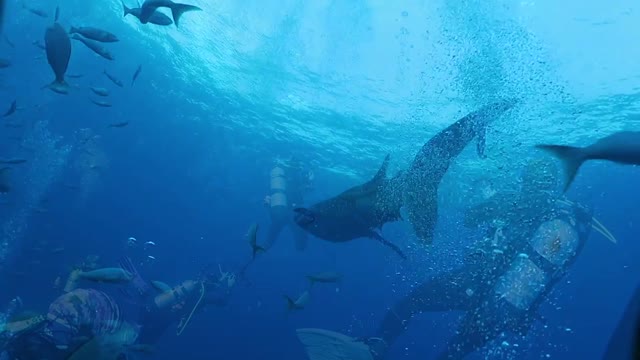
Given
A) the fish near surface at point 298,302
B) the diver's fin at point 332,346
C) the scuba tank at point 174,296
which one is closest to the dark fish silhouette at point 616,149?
the fish near surface at point 298,302

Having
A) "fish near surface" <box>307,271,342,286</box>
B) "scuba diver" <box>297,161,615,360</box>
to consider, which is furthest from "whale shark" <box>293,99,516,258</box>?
"scuba diver" <box>297,161,615,360</box>

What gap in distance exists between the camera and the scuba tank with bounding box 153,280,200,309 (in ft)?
42.1

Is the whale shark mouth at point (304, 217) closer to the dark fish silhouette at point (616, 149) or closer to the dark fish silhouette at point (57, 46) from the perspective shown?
the dark fish silhouette at point (616, 149)

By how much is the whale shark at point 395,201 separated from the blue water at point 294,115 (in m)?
5.03

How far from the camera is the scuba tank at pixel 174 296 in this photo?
12836 millimetres

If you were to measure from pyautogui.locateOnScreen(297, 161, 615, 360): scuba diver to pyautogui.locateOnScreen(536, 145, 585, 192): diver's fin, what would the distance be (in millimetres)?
7171

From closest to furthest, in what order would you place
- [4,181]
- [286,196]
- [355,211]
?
[355,211], [4,181], [286,196]

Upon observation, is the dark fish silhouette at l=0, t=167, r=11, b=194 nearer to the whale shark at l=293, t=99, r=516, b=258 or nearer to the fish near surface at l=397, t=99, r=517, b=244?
the whale shark at l=293, t=99, r=516, b=258

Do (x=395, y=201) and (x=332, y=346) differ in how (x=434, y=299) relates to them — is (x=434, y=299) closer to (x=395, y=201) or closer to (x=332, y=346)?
(x=332, y=346)

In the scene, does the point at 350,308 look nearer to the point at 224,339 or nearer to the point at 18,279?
the point at 224,339

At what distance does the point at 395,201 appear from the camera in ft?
20.1

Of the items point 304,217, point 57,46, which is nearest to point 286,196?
point 304,217

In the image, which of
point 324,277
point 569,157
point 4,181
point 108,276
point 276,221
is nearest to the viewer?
point 569,157

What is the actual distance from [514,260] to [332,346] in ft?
19.1
